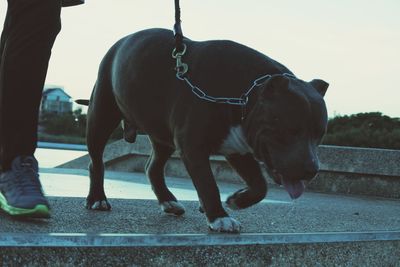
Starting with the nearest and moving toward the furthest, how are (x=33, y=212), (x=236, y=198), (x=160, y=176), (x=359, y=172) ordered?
(x=33, y=212), (x=236, y=198), (x=160, y=176), (x=359, y=172)

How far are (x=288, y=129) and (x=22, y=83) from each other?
1228 millimetres

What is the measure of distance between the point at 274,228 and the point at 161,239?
87cm

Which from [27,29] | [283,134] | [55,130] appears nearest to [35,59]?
[27,29]

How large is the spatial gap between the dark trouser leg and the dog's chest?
896 millimetres

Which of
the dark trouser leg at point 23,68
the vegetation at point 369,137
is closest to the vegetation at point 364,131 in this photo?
the vegetation at point 369,137

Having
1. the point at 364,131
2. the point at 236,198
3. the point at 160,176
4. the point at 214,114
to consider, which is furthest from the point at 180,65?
the point at 364,131

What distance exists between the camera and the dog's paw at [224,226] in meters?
2.75

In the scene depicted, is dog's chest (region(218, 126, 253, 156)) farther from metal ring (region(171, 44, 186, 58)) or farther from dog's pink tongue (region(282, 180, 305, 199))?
metal ring (region(171, 44, 186, 58))

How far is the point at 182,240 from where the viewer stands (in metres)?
2.45

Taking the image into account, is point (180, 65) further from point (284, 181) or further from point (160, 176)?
point (160, 176)

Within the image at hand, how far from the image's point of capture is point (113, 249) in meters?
2.28

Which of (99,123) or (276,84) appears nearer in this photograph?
(276,84)

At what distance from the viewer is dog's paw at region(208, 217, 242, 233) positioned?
2748mm

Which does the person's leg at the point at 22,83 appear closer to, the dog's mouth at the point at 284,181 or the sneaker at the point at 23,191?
the sneaker at the point at 23,191
